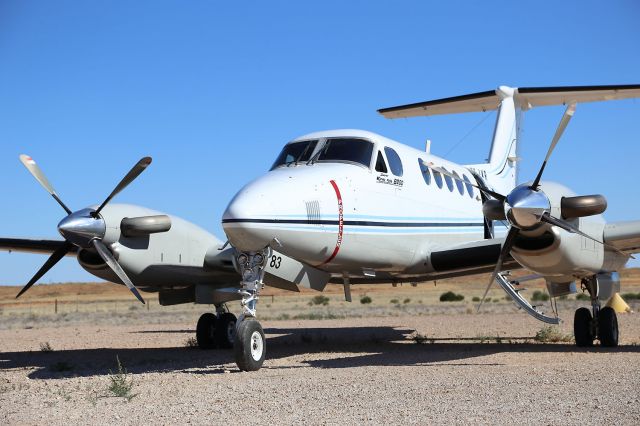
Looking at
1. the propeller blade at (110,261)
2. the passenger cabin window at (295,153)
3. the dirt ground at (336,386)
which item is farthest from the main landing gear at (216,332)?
the passenger cabin window at (295,153)

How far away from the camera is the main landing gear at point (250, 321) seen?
11.0 metres

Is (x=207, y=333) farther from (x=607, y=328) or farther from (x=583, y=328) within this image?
(x=607, y=328)

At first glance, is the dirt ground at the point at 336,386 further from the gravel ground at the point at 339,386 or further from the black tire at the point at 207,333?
the black tire at the point at 207,333

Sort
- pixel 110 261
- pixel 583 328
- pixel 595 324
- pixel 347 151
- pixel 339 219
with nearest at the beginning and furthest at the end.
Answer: pixel 339 219 → pixel 347 151 → pixel 110 261 → pixel 595 324 → pixel 583 328

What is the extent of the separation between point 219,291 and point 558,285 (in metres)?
6.76

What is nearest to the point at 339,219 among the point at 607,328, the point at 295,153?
the point at 295,153

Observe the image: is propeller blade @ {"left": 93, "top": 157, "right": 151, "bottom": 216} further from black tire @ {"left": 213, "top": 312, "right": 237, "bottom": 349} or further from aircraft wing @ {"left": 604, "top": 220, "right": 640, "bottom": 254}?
aircraft wing @ {"left": 604, "top": 220, "right": 640, "bottom": 254}

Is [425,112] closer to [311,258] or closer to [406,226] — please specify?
[406,226]

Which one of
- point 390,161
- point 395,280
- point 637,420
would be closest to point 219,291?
point 395,280

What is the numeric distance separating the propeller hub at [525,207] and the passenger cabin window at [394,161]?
2.67 meters

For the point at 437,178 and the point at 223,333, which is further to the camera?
the point at 223,333

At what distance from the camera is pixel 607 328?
14820 millimetres

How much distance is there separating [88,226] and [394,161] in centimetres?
538

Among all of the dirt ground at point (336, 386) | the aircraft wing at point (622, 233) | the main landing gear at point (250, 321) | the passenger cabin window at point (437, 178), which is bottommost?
the dirt ground at point (336, 386)
